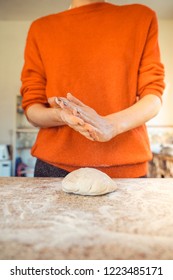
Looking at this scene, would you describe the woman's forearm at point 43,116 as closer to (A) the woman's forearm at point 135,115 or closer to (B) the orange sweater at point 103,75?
(B) the orange sweater at point 103,75

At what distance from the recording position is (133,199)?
1.28ft

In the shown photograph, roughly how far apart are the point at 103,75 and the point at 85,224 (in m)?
0.41

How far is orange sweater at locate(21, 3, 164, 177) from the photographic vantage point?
1.94 feet

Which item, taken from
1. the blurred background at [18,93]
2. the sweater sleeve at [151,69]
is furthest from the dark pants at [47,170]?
the blurred background at [18,93]

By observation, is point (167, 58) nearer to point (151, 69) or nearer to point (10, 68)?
point (10, 68)

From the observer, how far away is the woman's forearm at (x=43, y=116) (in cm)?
57

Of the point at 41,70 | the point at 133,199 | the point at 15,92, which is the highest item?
the point at 41,70

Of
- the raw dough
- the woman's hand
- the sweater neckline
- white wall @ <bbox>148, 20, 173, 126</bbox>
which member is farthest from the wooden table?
white wall @ <bbox>148, 20, 173, 126</bbox>

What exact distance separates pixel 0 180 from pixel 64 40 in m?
0.38

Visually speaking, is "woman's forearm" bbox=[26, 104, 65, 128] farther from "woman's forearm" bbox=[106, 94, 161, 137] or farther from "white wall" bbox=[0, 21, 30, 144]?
"white wall" bbox=[0, 21, 30, 144]
